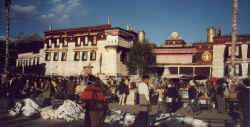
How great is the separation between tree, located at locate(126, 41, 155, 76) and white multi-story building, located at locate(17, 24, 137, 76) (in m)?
1.33

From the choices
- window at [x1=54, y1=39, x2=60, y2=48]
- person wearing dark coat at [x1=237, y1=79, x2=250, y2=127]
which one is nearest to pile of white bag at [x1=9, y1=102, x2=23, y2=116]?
person wearing dark coat at [x1=237, y1=79, x2=250, y2=127]

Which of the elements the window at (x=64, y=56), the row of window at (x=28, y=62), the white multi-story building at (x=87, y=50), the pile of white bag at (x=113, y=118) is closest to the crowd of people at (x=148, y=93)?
the pile of white bag at (x=113, y=118)

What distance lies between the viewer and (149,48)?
33531mm

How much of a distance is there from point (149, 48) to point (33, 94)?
20.4m

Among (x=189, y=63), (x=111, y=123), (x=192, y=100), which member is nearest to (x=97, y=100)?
(x=111, y=123)

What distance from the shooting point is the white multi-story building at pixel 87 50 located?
3219 cm

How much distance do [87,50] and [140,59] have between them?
914cm

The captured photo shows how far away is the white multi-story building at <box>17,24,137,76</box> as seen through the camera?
32.2 m

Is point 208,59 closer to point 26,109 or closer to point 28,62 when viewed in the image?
point 26,109

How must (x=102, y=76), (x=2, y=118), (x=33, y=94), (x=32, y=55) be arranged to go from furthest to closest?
(x=32, y=55) < (x=102, y=76) < (x=33, y=94) < (x=2, y=118)

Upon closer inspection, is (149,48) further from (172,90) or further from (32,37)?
(32,37)

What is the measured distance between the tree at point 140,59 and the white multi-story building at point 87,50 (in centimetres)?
133

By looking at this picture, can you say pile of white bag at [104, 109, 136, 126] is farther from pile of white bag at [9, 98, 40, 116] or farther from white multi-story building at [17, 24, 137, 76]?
white multi-story building at [17, 24, 137, 76]

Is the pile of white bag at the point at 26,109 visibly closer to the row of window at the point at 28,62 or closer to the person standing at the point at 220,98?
the person standing at the point at 220,98
